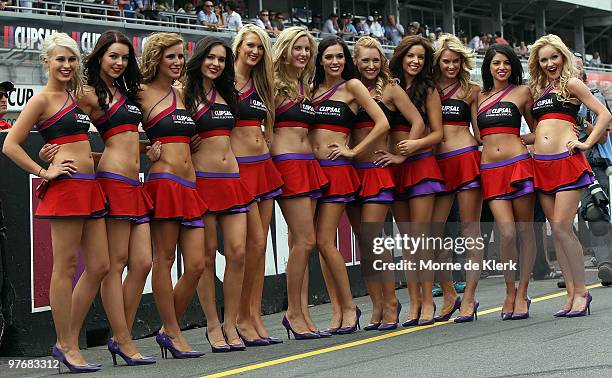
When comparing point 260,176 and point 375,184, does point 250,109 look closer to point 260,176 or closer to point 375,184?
point 260,176

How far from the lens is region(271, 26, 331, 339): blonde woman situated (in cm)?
834

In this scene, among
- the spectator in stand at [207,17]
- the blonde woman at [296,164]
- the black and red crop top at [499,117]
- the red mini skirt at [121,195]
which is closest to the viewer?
the red mini skirt at [121,195]

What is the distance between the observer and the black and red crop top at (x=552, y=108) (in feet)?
29.2

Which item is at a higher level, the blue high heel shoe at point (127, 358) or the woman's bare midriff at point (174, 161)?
the woman's bare midriff at point (174, 161)

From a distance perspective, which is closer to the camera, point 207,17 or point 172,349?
point 172,349

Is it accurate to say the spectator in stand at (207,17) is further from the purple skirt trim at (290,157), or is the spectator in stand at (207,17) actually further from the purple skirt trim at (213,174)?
the purple skirt trim at (213,174)

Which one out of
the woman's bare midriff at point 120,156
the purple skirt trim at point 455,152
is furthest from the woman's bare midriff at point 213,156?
the purple skirt trim at point 455,152

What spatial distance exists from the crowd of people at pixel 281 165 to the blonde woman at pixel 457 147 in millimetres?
16

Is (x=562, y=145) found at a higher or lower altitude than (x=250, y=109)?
A: lower

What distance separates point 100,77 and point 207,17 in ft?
61.5

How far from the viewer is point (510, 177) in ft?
29.1

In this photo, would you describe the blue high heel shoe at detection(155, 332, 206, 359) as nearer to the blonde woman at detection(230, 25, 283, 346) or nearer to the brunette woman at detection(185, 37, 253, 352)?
the brunette woman at detection(185, 37, 253, 352)

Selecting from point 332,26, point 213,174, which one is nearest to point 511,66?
point 213,174

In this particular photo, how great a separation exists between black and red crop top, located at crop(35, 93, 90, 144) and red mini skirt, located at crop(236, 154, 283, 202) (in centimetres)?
134
